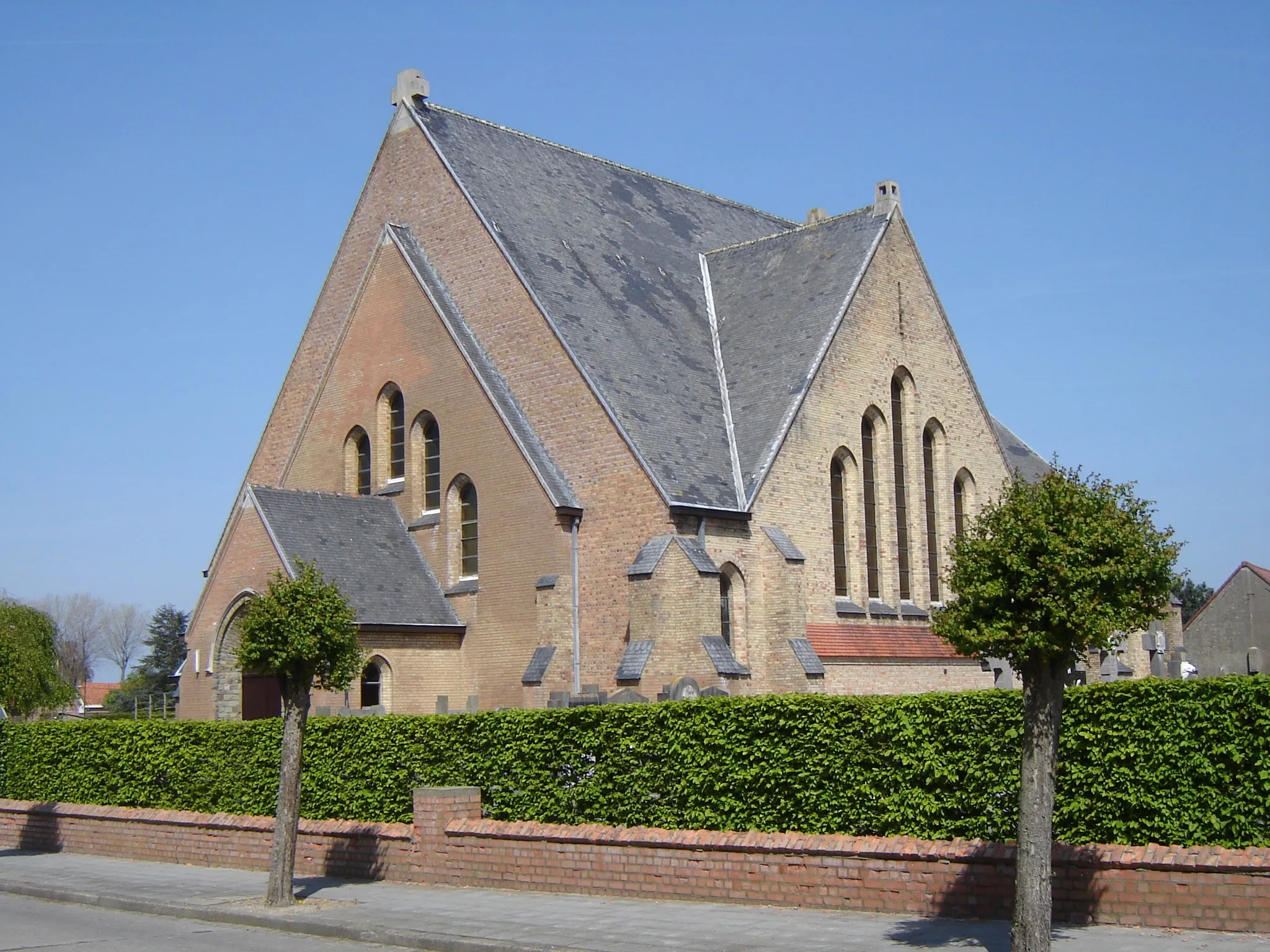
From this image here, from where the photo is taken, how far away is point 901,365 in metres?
31.8

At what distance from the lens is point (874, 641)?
94.8 feet

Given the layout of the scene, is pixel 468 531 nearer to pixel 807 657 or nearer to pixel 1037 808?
pixel 807 657

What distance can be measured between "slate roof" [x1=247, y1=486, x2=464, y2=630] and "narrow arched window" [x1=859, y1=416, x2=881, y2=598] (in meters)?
8.93

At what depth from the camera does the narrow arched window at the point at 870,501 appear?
30.3 meters

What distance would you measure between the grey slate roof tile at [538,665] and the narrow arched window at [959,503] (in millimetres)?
11352

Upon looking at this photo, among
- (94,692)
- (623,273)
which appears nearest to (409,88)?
(623,273)

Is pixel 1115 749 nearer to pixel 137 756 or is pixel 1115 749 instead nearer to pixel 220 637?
pixel 137 756

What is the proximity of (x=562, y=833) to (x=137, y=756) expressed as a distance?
926cm

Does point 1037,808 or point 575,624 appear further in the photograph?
point 575,624

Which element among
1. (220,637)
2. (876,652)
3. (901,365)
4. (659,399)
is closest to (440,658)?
(220,637)

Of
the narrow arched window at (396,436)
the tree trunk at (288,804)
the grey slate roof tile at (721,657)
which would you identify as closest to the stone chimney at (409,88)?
the narrow arched window at (396,436)

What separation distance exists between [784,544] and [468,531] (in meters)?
6.75

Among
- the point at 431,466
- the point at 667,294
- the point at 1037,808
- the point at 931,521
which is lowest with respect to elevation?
the point at 1037,808

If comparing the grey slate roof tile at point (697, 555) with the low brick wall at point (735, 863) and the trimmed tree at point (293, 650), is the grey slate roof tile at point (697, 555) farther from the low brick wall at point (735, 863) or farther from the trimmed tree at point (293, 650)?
the trimmed tree at point (293, 650)
